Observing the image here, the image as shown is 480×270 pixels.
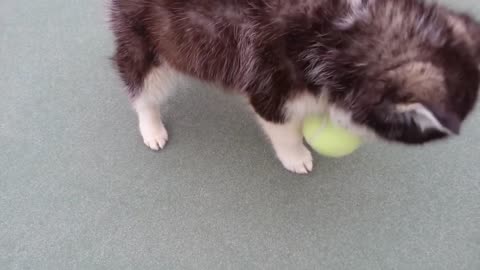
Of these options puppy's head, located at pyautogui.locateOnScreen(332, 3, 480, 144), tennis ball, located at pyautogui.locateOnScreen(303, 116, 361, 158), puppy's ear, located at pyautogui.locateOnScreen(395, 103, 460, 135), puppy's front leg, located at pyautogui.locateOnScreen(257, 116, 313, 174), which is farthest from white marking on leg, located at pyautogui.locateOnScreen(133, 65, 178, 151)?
puppy's ear, located at pyautogui.locateOnScreen(395, 103, 460, 135)

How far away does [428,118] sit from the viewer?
0.82 m

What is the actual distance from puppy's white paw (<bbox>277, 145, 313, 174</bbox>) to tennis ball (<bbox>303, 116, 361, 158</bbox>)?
0.11m

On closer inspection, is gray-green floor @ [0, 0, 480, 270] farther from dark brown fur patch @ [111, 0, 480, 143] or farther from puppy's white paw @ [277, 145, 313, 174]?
dark brown fur patch @ [111, 0, 480, 143]

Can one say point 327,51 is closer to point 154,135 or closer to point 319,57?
point 319,57

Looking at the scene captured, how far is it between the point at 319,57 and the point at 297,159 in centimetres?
50

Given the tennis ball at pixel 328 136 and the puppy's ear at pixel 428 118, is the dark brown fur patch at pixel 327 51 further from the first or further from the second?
the tennis ball at pixel 328 136

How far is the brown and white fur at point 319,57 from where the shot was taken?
88 centimetres

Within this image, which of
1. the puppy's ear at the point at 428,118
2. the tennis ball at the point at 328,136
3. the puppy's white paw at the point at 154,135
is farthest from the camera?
the puppy's white paw at the point at 154,135

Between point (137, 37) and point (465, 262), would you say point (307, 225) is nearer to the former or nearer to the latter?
point (465, 262)

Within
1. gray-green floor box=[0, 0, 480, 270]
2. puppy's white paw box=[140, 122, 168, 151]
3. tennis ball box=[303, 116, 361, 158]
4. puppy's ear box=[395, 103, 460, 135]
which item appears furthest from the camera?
puppy's white paw box=[140, 122, 168, 151]

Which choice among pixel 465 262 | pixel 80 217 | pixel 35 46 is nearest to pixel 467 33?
pixel 465 262

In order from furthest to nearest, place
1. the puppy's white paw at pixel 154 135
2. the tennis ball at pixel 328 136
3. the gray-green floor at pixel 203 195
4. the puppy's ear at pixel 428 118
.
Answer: the puppy's white paw at pixel 154 135, the gray-green floor at pixel 203 195, the tennis ball at pixel 328 136, the puppy's ear at pixel 428 118

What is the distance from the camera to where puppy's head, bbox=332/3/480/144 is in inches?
33.7

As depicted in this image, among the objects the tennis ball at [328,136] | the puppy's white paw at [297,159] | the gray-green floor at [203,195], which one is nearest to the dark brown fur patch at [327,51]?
the tennis ball at [328,136]
